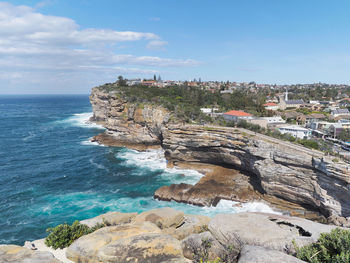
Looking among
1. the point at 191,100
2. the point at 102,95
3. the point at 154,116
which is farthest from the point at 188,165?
the point at 102,95

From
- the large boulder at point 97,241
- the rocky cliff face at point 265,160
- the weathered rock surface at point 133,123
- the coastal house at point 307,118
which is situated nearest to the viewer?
the large boulder at point 97,241

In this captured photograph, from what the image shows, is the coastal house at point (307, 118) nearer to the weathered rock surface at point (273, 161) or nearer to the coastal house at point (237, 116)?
the coastal house at point (237, 116)

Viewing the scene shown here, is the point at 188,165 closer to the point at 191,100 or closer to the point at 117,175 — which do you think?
the point at 117,175

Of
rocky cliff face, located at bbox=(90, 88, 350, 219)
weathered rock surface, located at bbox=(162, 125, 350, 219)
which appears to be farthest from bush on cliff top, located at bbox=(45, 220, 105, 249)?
weathered rock surface, located at bbox=(162, 125, 350, 219)

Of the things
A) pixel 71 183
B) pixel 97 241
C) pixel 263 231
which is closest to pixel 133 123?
pixel 71 183

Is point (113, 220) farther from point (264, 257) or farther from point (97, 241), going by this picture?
point (264, 257)

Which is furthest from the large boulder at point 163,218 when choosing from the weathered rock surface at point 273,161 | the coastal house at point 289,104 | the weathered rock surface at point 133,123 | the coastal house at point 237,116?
the coastal house at point 289,104
